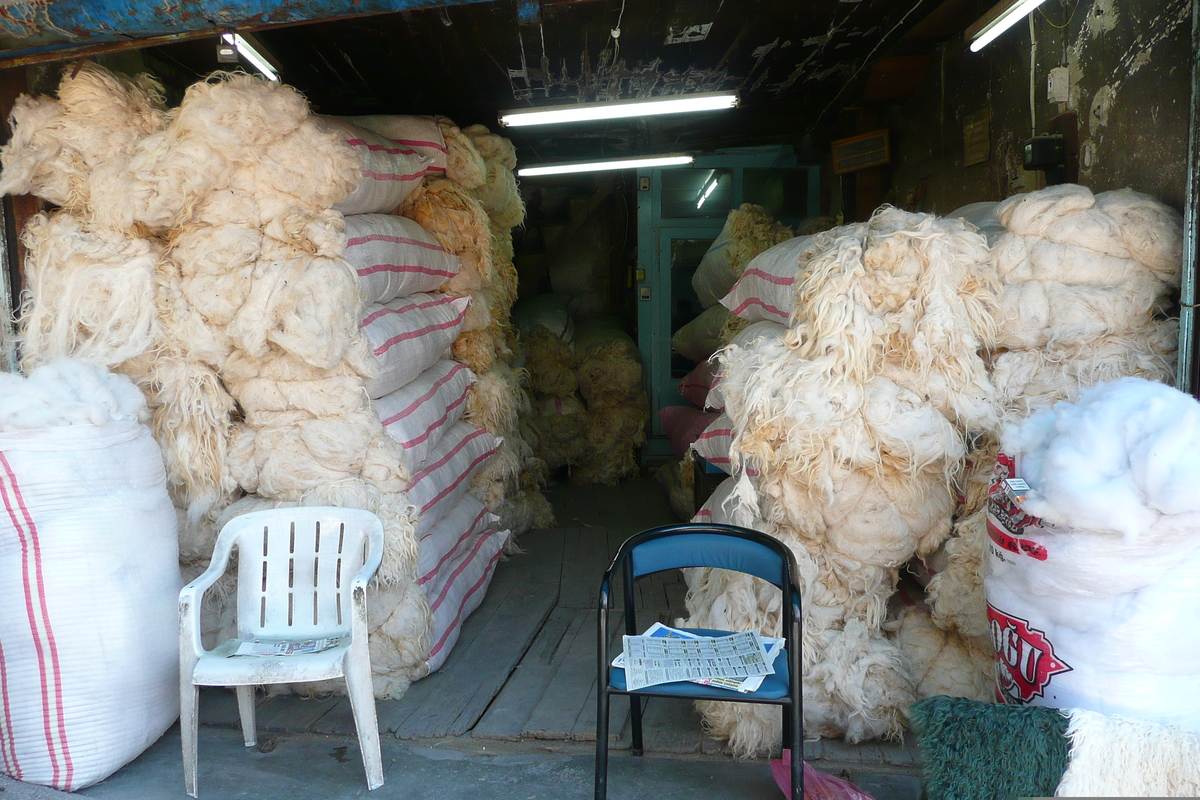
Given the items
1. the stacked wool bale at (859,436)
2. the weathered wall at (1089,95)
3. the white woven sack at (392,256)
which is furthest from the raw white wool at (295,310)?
the weathered wall at (1089,95)

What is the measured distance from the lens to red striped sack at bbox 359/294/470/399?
3.29m

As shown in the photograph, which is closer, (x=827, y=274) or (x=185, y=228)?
(x=827, y=274)

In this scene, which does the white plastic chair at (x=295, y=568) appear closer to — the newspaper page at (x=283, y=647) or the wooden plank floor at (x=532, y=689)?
the newspaper page at (x=283, y=647)

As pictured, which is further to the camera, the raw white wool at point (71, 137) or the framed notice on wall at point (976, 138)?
the framed notice on wall at point (976, 138)

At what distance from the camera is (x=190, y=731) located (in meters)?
2.48

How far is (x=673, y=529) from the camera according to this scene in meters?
2.59

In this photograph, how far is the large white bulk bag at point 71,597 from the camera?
247 centimetres

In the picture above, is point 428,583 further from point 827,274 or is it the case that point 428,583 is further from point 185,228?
point 827,274

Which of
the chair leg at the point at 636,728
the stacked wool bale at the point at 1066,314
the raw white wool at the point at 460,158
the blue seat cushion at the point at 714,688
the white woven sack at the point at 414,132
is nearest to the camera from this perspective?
the blue seat cushion at the point at 714,688

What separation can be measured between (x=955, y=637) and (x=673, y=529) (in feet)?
3.53

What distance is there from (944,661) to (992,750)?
0.83 m

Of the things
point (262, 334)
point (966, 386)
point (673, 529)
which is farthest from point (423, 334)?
point (966, 386)

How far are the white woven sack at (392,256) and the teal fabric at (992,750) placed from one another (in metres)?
2.48

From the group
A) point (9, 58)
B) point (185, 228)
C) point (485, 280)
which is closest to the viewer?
point (9, 58)
